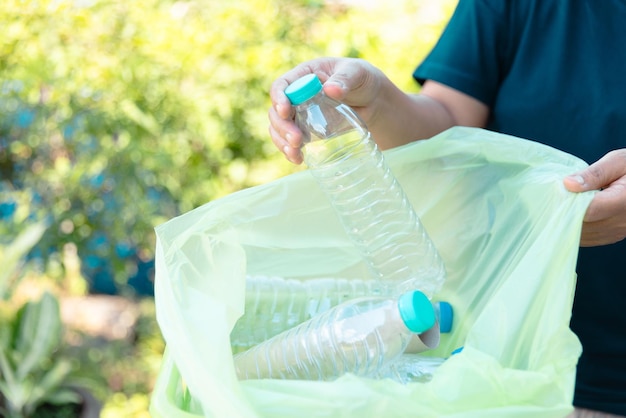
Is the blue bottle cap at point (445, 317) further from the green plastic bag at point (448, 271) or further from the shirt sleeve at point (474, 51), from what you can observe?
the shirt sleeve at point (474, 51)

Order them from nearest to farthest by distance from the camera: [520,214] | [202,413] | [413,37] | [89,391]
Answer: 1. [202,413]
2. [520,214]
3. [89,391]
4. [413,37]

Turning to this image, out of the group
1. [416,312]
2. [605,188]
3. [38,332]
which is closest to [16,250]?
[38,332]

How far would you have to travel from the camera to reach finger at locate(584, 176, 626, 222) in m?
0.91

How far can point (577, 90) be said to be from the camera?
1.20m

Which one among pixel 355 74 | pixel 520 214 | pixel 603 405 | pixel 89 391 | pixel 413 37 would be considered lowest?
pixel 89 391

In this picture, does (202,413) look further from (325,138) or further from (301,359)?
(325,138)

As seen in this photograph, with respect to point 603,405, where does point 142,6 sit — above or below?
above

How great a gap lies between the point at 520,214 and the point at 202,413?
1.72 feet

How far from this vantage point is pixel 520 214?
1.09m

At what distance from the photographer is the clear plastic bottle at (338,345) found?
3.02 ft

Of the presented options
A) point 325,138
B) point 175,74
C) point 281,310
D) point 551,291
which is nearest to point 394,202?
point 325,138

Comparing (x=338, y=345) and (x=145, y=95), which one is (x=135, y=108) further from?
(x=338, y=345)

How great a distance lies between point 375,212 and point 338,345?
40 centimetres

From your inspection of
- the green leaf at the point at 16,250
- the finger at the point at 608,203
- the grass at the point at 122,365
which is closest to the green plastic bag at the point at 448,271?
the finger at the point at 608,203
